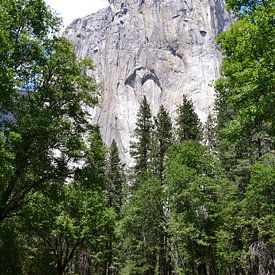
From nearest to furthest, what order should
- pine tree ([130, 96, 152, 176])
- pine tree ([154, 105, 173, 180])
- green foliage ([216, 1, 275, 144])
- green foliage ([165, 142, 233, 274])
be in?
green foliage ([216, 1, 275, 144]) < green foliage ([165, 142, 233, 274]) < pine tree ([154, 105, 173, 180]) < pine tree ([130, 96, 152, 176])

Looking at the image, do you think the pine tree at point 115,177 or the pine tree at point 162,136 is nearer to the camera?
the pine tree at point 162,136

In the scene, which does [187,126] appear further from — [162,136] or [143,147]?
[143,147]

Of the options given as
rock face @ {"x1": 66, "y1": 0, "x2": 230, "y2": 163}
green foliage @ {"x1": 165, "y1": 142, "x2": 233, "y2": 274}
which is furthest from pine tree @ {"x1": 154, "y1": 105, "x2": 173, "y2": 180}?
rock face @ {"x1": 66, "y1": 0, "x2": 230, "y2": 163}

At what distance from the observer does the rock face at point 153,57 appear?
324ft

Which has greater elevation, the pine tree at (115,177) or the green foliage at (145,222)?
the pine tree at (115,177)

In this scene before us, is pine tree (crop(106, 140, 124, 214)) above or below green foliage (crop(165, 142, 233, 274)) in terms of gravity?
above

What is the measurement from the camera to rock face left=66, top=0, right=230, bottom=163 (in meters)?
98.8

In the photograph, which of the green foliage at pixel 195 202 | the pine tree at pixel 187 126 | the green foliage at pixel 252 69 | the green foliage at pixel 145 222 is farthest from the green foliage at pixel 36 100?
the pine tree at pixel 187 126

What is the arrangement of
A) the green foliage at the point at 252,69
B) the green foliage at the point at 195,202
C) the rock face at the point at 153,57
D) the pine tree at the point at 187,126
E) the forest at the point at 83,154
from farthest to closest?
the rock face at the point at 153,57, the pine tree at the point at 187,126, the green foliage at the point at 195,202, the forest at the point at 83,154, the green foliage at the point at 252,69

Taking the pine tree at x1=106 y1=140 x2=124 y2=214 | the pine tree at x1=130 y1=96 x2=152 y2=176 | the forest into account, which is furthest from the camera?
the pine tree at x1=106 y1=140 x2=124 y2=214

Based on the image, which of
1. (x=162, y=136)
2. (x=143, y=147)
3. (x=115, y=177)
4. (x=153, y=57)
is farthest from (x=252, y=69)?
(x=153, y=57)

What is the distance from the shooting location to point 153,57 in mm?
106625

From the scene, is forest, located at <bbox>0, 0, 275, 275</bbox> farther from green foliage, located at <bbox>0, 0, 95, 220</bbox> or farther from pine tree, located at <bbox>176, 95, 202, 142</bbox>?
pine tree, located at <bbox>176, 95, 202, 142</bbox>

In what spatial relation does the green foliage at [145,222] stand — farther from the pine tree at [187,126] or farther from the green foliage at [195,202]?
the pine tree at [187,126]
